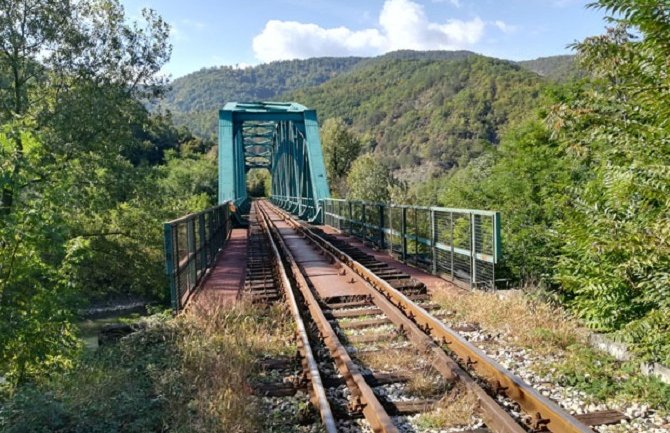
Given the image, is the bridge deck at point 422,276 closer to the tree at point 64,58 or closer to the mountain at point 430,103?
the tree at point 64,58

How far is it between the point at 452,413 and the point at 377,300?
3489 millimetres

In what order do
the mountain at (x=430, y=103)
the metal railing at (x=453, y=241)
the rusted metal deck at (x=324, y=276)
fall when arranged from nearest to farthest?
the metal railing at (x=453, y=241)
the rusted metal deck at (x=324, y=276)
the mountain at (x=430, y=103)

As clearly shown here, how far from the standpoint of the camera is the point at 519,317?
18.1ft

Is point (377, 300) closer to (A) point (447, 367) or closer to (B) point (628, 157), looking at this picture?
(A) point (447, 367)

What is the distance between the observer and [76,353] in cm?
650

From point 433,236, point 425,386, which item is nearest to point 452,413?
point 425,386

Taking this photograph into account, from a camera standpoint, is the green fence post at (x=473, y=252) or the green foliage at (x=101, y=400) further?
the green fence post at (x=473, y=252)

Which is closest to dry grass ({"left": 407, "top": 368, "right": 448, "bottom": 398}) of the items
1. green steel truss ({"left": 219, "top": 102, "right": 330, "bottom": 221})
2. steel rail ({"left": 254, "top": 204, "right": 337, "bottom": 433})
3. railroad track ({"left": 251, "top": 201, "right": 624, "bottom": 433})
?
railroad track ({"left": 251, "top": 201, "right": 624, "bottom": 433})

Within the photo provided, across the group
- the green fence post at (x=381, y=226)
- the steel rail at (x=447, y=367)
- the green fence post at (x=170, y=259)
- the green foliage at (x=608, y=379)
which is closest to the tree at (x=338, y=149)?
the green fence post at (x=381, y=226)

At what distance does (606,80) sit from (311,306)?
4153mm

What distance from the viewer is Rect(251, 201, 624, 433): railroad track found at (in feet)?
11.2

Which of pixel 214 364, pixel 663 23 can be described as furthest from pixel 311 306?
pixel 663 23

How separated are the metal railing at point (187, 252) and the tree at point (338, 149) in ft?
145

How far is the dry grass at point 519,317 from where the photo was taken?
500 cm
